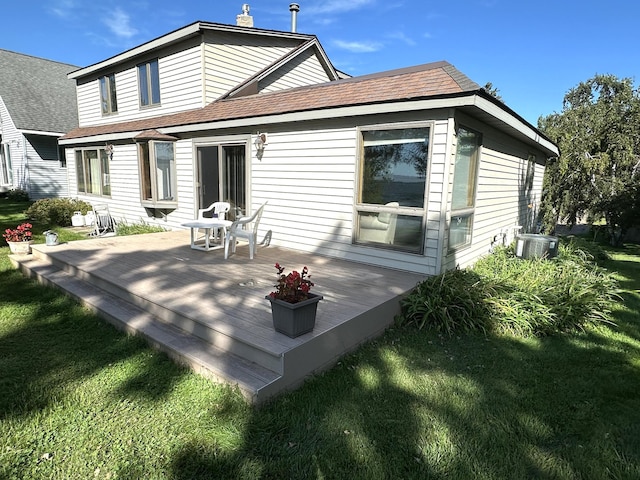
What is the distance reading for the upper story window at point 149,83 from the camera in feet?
30.6

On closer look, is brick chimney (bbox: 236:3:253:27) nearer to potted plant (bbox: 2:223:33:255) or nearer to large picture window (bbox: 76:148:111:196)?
large picture window (bbox: 76:148:111:196)

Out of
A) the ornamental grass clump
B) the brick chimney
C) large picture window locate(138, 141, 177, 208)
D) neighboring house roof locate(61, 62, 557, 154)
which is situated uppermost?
the brick chimney

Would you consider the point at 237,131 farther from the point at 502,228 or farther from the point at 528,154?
the point at 528,154

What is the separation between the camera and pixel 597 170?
11266 mm

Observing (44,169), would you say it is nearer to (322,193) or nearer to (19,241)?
(19,241)

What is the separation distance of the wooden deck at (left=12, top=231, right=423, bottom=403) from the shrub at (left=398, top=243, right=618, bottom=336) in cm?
35

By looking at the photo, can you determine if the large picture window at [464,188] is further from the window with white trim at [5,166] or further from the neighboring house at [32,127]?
the window with white trim at [5,166]

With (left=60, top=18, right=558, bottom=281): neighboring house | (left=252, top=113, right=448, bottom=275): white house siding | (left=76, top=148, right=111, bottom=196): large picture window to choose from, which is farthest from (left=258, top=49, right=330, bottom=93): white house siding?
(left=76, top=148, right=111, bottom=196): large picture window

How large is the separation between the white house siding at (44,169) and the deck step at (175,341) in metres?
13.2

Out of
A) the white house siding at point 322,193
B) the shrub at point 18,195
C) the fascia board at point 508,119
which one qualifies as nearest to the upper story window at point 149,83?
the white house siding at point 322,193

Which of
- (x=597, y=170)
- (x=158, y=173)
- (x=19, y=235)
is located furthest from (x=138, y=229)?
(x=597, y=170)

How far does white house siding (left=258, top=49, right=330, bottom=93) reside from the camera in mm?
9453

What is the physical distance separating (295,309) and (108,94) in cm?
1127

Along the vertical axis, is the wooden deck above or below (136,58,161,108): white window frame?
below
